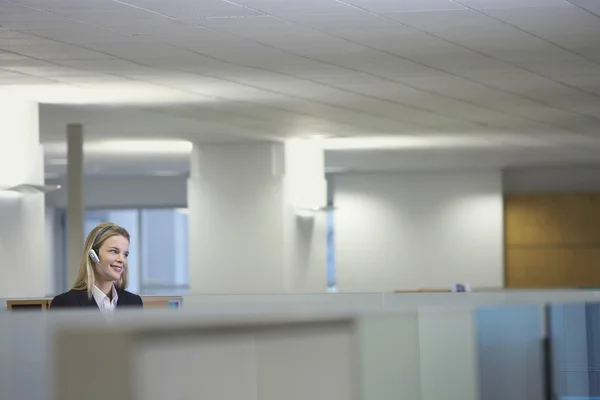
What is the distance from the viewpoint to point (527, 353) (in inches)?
139

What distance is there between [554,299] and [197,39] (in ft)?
14.8

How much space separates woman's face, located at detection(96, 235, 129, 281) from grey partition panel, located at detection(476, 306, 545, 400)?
159 cm

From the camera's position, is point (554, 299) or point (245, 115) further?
point (245, 115)

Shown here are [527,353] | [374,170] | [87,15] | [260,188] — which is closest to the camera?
[527,353]

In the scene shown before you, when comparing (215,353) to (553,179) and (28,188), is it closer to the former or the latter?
(28,188)

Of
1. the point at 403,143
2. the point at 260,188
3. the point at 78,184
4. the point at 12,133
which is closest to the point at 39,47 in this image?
the point at 12,133

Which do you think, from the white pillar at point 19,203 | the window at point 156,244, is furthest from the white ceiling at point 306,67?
the window at point 156,244

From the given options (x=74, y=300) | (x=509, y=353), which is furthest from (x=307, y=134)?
(x=509, y=353)

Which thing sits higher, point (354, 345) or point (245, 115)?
point (245, 115)

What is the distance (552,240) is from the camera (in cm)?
2012

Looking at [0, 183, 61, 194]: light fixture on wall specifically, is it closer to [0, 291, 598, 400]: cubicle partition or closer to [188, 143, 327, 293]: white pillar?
[188, 143, 327, 293]: white pillar

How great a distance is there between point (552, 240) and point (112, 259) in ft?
53.9

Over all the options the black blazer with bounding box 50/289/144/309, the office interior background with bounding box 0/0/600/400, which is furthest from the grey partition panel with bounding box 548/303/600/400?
the black blazer with bounding box 50/289/144/309

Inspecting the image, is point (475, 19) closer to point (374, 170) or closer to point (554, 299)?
point (554, 299)
